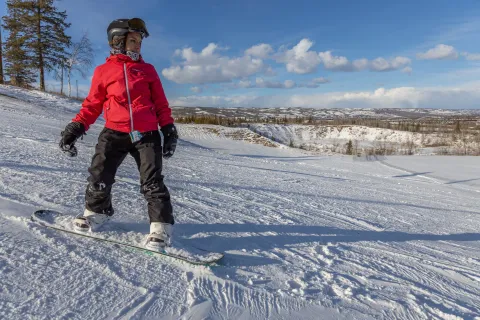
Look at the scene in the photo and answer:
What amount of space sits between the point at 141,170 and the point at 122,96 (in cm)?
62

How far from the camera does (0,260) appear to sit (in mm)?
1938

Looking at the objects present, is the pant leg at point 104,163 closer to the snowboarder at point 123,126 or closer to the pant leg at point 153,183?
the snowboarder at point 123,126

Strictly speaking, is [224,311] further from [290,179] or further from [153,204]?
[290,179]

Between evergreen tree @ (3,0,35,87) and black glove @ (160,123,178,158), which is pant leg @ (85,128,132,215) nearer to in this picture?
black glove @ (160,123,178,158)

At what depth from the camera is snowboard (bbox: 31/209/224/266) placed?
2.27 m

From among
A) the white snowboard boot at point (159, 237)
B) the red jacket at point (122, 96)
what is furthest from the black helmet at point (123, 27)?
the white snowboard boot at point (159, 237)

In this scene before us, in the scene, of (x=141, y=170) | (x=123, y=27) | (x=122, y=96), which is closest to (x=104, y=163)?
(x=141, y=170)

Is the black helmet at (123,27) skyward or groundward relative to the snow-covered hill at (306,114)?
groundward

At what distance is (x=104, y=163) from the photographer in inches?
97.5

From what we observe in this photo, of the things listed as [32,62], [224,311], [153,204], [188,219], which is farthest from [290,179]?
[32,62]

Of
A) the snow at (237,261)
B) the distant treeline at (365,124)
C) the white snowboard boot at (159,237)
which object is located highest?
the distant treeline at (365,124)

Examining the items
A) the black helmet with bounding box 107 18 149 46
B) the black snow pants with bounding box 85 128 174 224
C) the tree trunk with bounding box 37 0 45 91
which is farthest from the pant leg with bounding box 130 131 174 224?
the tree trunk with bounding box 37 0 45 91

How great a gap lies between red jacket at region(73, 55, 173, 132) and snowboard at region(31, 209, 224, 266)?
83cm

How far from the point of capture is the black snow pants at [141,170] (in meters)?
2.46
